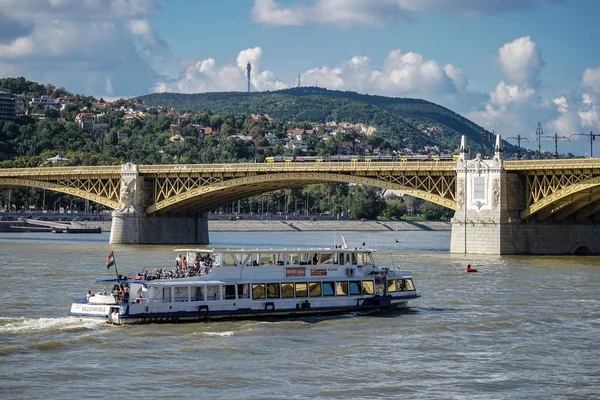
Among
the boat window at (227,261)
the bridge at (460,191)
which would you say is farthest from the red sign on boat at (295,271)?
the bridge at (460,191)

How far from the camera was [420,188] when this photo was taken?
343 ft

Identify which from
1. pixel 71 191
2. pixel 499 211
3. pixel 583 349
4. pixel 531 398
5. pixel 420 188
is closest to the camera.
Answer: pixel 531 398

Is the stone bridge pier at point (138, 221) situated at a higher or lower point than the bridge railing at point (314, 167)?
lower

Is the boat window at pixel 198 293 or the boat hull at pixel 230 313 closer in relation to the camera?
the boat hull at pixel 230 313

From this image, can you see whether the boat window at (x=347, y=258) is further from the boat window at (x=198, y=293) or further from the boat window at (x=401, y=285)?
the boat window at (x=198, y=293)

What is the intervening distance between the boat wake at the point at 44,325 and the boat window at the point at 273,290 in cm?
776

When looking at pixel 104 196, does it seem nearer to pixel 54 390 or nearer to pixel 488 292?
pixel 488 292

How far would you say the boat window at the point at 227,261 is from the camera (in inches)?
2041

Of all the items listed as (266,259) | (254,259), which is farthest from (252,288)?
(266,259)

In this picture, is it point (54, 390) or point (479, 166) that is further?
point (479, 166)

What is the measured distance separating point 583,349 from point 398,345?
725 centimetres

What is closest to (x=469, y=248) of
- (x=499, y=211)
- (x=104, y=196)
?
(x=499, y=211)

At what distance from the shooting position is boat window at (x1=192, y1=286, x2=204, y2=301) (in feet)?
165

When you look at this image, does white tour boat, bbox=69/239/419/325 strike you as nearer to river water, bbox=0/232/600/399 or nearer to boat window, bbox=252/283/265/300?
boat window, bbox=252/283/265/300
